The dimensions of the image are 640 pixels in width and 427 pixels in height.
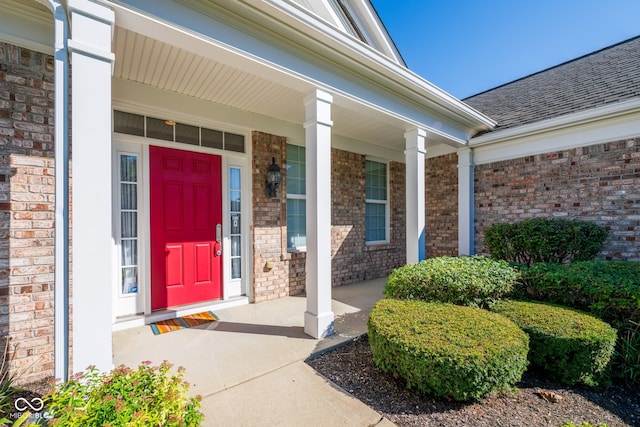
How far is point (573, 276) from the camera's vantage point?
10.3ft

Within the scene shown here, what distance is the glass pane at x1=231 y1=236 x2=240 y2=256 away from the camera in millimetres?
4535

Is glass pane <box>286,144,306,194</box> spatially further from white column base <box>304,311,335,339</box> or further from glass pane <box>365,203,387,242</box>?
white column base <box>304,311,335,339</box>

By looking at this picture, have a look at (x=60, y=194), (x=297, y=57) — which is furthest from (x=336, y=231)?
(x=60, y=194)

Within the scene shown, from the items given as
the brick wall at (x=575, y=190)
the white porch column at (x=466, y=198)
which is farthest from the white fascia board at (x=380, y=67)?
the brick wall at (x=575, y=190)

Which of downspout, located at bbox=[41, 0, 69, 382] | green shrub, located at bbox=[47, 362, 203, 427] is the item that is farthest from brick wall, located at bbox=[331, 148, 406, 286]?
green shrub, located at bbox=[47, 362, 203, 427]

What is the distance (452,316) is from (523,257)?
2.77m

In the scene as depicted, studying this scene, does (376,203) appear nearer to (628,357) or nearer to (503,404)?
(628,357)

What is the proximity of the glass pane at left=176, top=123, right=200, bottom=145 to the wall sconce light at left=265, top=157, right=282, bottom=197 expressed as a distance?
113 centimetres

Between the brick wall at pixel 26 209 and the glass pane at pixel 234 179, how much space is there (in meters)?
2.20

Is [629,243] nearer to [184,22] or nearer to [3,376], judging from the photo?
[184,22]

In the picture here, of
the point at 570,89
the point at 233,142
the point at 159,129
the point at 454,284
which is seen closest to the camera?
the point at 454,284

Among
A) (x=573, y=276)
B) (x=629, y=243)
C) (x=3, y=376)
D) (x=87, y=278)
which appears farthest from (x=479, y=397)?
(x=629, y=243)

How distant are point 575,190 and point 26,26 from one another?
7062 mm

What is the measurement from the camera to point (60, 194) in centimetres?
185
